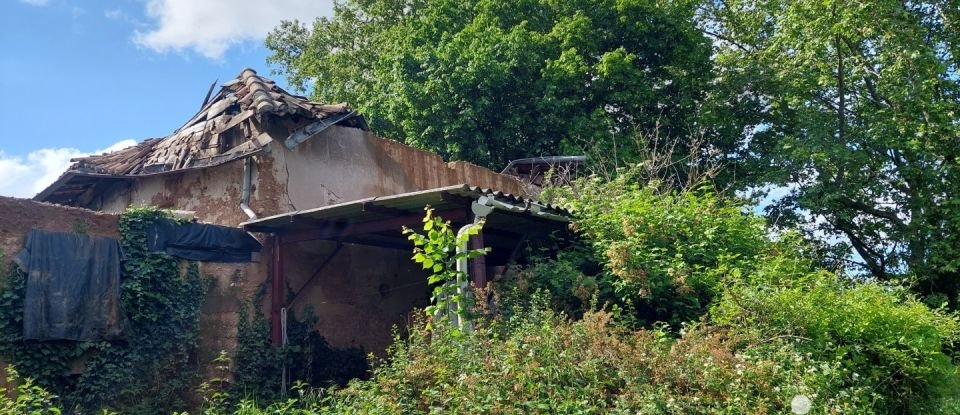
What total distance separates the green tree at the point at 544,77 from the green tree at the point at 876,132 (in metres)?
2.74

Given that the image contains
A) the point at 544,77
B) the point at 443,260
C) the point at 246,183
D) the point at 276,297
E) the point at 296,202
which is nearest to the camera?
the point at 443,260

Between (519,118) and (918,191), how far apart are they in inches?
322

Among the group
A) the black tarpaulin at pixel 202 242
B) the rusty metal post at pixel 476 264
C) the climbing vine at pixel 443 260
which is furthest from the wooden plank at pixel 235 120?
the climbing vine at pixel 443 260

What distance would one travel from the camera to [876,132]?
14117mm

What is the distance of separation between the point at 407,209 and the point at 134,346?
339 cm

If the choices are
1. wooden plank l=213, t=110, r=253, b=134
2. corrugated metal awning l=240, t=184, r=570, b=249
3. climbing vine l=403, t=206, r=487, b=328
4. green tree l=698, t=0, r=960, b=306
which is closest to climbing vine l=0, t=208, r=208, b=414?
corrugated metal awning l=240, t=184, r=570, b=249

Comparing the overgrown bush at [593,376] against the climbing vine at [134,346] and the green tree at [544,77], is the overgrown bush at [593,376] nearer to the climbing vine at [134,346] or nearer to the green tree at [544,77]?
the climbing vine at [134,346]

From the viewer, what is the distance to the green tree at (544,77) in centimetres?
1764

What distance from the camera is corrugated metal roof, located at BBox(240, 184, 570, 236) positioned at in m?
8.54

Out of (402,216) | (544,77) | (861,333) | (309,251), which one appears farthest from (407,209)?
(544,77)

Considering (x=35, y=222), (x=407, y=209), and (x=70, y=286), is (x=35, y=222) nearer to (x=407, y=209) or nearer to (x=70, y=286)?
(x=70, y=286)

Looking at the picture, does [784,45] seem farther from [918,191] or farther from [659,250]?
[659,250]

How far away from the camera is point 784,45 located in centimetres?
1571

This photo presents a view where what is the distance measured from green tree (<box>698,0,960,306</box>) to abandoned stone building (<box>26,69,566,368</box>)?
678cm
